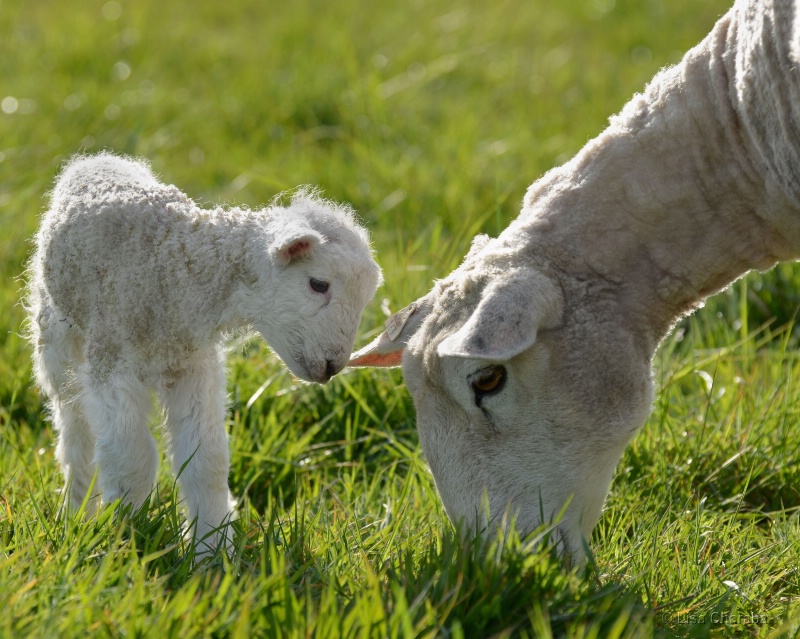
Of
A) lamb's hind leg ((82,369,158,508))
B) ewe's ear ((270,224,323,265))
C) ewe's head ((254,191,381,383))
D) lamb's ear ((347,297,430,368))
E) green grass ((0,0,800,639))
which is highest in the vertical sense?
ewe's ear ((270,224,323,265))

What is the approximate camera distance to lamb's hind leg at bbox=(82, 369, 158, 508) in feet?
11.1

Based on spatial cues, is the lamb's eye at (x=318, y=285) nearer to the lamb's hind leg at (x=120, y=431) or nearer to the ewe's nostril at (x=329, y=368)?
the ewe's nostril at (x=329, y=368)

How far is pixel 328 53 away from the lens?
9.04 meters

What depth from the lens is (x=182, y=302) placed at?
3.38 m

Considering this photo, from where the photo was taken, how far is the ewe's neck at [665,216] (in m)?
3.42

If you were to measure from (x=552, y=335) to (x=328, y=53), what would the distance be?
6202 millimetres

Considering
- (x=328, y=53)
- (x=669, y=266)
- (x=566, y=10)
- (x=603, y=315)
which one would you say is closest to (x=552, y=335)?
(x=603, y=315)

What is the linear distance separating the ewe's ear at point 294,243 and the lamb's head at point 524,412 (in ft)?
1.48

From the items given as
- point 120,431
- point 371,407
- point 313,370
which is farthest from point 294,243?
point 371,407

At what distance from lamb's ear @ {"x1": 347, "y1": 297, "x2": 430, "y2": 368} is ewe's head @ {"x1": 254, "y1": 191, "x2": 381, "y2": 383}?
9.6 inches

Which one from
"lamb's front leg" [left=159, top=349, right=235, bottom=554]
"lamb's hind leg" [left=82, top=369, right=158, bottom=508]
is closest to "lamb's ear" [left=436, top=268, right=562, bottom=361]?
"lamb's front leg" [left=159, top=349, right=235, bottom=554]

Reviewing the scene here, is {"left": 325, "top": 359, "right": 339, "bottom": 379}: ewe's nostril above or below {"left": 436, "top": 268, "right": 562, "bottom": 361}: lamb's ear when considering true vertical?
below

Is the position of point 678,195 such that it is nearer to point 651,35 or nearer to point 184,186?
point 184,186

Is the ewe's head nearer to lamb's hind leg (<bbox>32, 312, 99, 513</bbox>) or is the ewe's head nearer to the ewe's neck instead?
the ewe's neck
